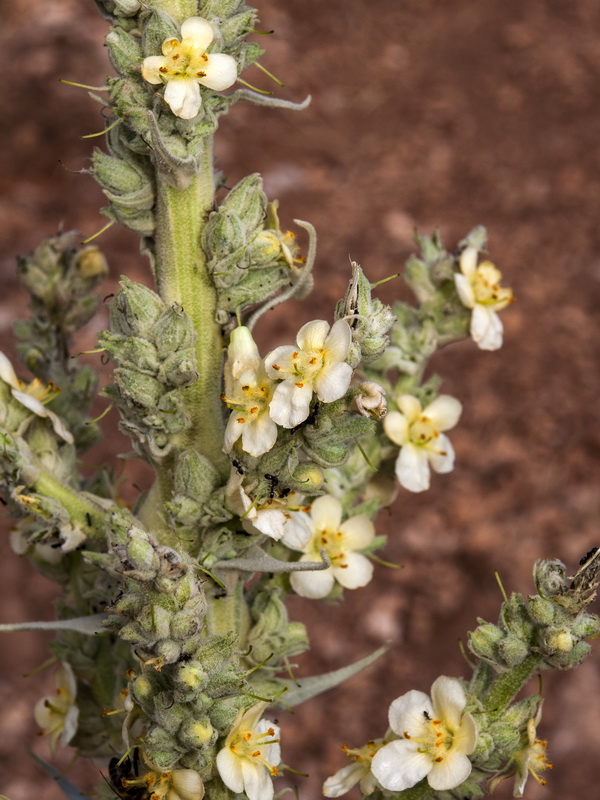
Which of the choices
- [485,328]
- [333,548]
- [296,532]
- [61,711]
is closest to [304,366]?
[296,532]

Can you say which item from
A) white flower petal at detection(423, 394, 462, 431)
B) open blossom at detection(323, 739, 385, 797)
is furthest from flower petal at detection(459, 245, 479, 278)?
open blossom at detection(323, 739, 385, 797)

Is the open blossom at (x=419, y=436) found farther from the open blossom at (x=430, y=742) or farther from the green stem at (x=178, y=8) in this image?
the green stem at (x=178, y=8)

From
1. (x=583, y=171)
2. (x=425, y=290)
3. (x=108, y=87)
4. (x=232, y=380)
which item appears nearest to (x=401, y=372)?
(x=425, y=290)

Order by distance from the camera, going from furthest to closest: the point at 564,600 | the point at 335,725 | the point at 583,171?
the point at 583,171 < the point at 335,725 < the point at 564,600

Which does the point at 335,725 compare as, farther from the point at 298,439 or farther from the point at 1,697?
the point at 298,439

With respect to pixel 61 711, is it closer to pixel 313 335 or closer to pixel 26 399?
pixel 26 399

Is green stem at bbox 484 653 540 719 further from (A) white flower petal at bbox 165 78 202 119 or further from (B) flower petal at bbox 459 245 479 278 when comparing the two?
(A) white flower petal at bbox 165 78 202 119
